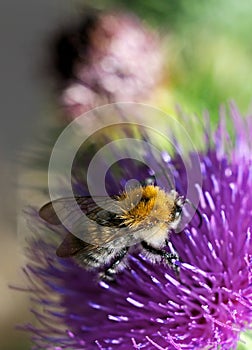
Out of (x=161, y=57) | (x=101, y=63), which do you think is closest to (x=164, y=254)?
(x=101, y=63)

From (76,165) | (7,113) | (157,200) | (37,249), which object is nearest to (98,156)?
(76,165)

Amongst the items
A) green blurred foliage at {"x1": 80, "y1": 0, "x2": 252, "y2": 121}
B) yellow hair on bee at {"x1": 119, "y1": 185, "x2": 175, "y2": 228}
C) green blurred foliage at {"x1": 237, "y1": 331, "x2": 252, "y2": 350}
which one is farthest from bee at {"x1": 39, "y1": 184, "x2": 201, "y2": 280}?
green blurred foliage at {"x1": 80, "y1": 0, "x2": 252, "y2": 121}

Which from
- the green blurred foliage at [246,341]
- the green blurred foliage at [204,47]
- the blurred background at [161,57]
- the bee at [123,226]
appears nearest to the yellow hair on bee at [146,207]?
the bee at [123,226]

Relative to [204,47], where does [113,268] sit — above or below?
below

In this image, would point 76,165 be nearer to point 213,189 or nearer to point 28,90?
point 213,189

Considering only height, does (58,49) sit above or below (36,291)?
above

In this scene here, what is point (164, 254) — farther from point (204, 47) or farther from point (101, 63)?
point (204, 47)
